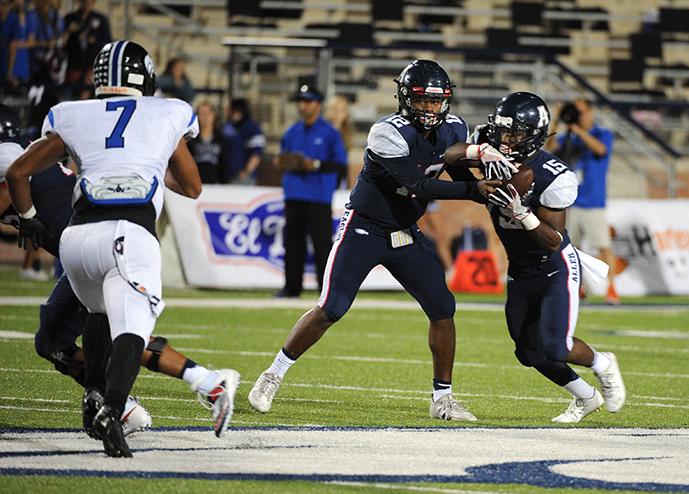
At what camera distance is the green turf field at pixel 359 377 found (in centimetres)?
640

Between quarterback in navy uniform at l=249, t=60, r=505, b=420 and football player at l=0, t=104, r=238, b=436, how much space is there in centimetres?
94

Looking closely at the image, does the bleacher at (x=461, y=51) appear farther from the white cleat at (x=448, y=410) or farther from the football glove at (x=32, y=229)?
the football glove at (x=32, y=229)

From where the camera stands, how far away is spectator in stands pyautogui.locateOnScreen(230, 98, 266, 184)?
16.6m

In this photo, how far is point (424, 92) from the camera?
22.4 feet

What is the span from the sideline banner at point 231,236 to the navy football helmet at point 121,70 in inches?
370

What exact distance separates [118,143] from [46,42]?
11.7 m

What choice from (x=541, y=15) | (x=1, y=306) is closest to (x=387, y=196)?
(x=1, y=306)

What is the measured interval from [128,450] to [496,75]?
1517cm

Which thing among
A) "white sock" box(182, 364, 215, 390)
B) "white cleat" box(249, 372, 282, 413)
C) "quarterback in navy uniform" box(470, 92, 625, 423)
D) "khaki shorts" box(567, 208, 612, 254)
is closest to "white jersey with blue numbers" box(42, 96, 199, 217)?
"white sock" box(182, 364, 215, 390)

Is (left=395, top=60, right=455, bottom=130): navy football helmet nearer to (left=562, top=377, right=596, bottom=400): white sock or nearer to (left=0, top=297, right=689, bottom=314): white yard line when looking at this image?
(left=562, top=377, right=596, bottom=400): white sock

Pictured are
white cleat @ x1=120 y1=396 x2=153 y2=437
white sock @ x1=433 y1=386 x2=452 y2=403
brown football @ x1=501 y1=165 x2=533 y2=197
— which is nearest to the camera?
white cleat @ x1=120 y1=396 x2=153 y2=437

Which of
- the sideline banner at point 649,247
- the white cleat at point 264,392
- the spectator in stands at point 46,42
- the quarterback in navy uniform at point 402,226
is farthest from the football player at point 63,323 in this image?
the sideline banner at point 649,247

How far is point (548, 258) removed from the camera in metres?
6.87

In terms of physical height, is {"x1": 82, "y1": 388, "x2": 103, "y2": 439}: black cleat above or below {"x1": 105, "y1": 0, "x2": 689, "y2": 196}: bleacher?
above
